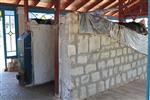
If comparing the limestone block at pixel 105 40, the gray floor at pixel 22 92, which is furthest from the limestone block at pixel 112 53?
the gray floor at pixel 22 92

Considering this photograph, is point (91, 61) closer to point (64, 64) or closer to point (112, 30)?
point (64, 64)

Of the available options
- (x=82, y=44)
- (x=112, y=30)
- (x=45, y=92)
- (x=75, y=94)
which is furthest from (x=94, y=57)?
(x=45, y=92)

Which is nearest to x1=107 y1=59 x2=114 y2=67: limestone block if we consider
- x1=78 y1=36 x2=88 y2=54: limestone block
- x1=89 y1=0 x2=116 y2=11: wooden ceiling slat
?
x1=78 y1=36 x2=88 y2=54: limestone block

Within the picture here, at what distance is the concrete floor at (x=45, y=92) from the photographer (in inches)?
182

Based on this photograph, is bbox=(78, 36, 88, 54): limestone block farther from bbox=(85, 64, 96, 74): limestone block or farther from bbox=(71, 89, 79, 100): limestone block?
bbox=(71, 89, 79, 100): limestone block

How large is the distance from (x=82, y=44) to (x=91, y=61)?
49 cm

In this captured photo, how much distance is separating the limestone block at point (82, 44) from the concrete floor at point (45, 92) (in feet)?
3.44

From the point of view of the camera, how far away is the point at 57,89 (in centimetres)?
467

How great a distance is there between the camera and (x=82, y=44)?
4.35 meters

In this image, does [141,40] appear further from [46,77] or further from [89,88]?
[46,77]

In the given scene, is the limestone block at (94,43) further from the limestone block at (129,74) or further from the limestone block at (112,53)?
the limestone block at (129,74)

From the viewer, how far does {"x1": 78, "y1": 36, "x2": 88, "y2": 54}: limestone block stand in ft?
14.1

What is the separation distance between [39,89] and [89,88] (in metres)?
1.33

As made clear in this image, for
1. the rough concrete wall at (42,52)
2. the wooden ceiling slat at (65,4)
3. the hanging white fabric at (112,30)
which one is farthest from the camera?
the wooden ceiling slat at (65,4)
